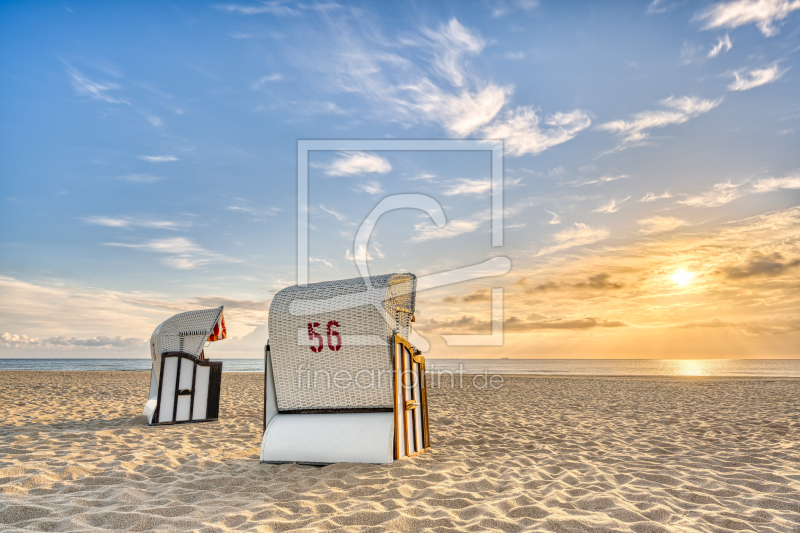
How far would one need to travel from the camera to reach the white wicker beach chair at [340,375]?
205 inches

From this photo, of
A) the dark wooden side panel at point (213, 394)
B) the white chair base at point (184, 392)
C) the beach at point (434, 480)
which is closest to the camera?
the beach at point (434, 480)

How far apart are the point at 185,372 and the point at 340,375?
4512 mm

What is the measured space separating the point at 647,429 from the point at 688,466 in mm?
2848

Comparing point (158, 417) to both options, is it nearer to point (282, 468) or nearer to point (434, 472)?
point (282, 468)

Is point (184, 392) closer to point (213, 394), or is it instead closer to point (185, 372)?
point (185, 372)

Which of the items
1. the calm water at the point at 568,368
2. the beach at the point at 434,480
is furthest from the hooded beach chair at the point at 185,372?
the calm water at the point at 568,368

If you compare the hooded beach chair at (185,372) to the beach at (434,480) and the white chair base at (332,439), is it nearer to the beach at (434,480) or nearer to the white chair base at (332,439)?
the beach at (434,480)

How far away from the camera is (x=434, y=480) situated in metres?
4.63

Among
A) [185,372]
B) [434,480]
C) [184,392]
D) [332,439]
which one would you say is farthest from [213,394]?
[434,480]

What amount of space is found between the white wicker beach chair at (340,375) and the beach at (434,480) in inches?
8.9

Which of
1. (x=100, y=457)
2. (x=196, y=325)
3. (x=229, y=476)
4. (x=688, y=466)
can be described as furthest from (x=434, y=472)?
(x=196, y=325)

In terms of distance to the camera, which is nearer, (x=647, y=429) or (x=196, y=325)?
(x=647, y=429)

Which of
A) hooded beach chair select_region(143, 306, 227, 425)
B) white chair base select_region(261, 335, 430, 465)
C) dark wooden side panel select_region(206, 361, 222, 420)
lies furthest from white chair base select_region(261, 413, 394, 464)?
dark wooden side panel select_region(206, 361, 222, 420)

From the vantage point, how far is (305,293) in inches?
219
